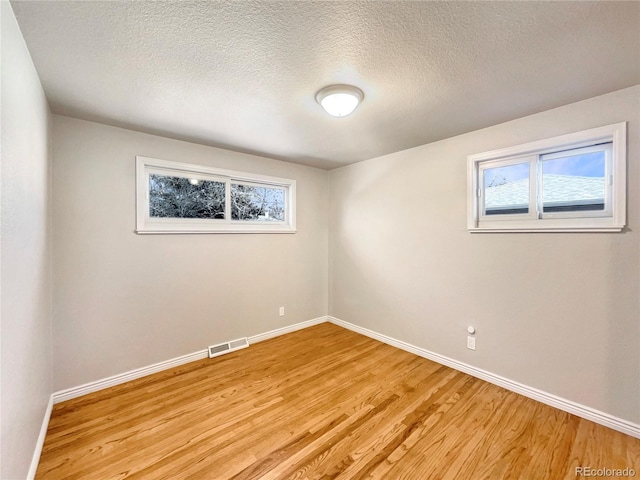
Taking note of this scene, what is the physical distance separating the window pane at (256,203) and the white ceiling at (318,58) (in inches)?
43.5

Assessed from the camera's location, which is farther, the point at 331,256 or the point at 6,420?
the point at 331,256

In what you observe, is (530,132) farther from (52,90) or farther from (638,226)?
(52,90)

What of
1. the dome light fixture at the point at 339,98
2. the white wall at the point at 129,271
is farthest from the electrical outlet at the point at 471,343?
the dome light fixture at the point at 339,98

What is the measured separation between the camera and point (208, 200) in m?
3.10

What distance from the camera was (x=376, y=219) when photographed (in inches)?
138

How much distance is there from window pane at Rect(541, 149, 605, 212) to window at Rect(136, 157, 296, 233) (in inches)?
109

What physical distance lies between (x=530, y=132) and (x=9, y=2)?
10.8 ft

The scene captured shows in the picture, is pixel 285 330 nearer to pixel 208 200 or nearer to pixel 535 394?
pixel 208 200

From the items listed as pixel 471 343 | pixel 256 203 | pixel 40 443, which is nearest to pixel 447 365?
pixel 471 343

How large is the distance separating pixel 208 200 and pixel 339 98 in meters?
1.96

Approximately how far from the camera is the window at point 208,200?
8.81 feet

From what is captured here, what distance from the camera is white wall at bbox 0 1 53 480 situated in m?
1.14

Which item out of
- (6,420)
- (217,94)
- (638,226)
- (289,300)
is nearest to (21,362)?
(6,420)

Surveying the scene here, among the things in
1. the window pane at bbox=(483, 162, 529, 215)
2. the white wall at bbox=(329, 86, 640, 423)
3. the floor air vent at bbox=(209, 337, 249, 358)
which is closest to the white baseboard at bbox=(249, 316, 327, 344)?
the floor air vent at bbox=(209, 337, 249, 358)
